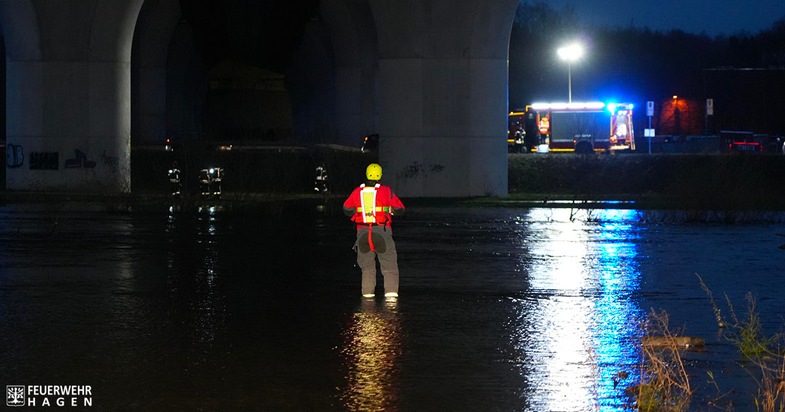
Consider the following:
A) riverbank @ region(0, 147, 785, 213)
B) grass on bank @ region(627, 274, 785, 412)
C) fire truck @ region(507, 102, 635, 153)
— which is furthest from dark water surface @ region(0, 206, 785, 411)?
fire truck @ region(507, 102, 635, 153)

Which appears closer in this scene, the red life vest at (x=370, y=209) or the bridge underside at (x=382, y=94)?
the red life vest at (x=370, y=209)

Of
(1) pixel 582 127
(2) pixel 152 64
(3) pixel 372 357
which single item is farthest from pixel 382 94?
(2) pixel 152 64

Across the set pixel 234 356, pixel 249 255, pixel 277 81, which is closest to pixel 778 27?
pixel 277 81

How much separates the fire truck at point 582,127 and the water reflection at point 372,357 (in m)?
39.6

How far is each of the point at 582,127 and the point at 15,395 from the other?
46119mm

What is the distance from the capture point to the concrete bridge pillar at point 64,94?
1446 inches

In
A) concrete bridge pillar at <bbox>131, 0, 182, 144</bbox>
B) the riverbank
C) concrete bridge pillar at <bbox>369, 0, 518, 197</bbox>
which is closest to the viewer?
the riverbank

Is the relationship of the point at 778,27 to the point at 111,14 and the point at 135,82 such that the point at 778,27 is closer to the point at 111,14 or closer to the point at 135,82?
the point at 135,82

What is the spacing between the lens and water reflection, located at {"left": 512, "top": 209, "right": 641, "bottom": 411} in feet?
32.3

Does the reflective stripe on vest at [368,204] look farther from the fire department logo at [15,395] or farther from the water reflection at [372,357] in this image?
the fire department logo at [15,395]

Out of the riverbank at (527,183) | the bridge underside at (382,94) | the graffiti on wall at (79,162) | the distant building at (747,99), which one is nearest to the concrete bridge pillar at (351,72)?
the riverbank at (527,183)

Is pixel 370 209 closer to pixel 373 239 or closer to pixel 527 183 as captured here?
pixel 373 239

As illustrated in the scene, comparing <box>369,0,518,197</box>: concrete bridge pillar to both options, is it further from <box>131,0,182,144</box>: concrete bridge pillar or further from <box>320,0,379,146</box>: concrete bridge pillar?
<box>131,0,182,144</box>: concrete bridge pillar

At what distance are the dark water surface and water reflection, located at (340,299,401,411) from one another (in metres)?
0.03
